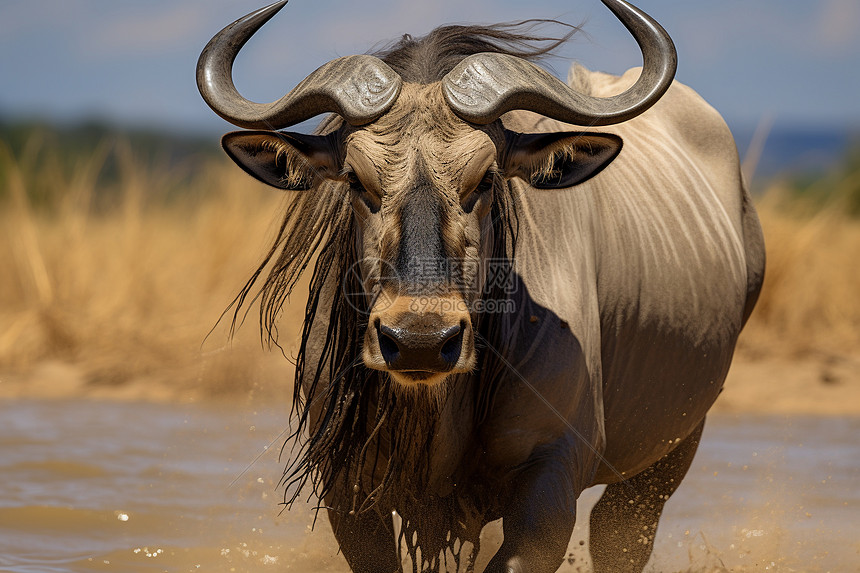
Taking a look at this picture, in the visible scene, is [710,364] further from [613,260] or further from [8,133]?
[8,133]

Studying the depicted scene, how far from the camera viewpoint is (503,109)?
362 centimetres

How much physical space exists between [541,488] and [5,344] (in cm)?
802

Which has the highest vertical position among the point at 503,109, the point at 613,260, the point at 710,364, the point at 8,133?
the point at 503,109

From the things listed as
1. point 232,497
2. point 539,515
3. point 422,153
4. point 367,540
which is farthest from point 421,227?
point 232,497

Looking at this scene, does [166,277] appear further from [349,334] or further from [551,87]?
[551,87]

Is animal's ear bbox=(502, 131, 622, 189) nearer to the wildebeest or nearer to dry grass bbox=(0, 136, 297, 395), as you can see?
the wildebeest

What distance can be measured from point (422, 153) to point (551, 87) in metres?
0.52

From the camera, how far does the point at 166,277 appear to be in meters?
11.6

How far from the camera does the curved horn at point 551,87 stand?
3.60 m

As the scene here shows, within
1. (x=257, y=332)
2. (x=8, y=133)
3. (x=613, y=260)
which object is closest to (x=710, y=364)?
(x=613, y=260)

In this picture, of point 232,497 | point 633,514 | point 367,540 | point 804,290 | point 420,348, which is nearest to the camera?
point 420,348

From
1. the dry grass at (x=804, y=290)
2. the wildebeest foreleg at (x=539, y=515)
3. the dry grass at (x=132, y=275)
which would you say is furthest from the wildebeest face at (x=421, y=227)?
the dry grass at (x=804, y=290)

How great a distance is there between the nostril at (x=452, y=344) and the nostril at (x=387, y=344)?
0.44ft

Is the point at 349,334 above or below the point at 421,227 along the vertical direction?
below
